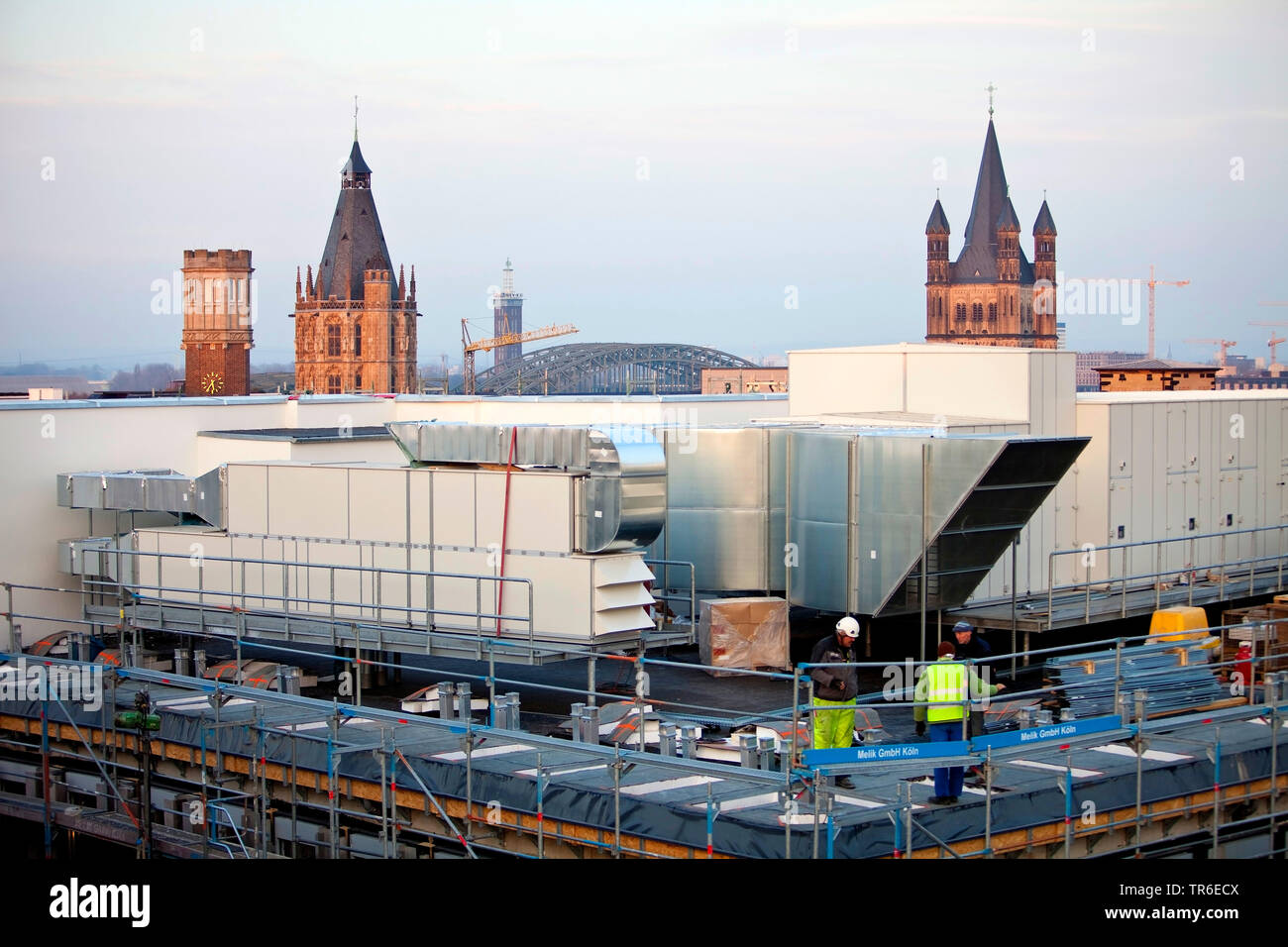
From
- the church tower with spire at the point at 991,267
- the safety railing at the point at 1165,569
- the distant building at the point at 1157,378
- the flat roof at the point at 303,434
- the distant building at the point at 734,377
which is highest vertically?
the church tower with spire at the point at 991,267

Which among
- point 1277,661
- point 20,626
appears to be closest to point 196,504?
point 20,626

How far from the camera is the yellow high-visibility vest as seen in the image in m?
14.4

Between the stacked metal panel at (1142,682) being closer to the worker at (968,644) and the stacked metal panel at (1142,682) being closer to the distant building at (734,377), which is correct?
the worker at (968,644)

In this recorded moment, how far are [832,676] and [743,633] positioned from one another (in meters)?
9.86

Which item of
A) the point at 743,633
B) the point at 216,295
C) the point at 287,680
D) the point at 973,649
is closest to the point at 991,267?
the point at 216,295

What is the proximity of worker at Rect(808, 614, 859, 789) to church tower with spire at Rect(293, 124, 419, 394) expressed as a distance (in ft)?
462

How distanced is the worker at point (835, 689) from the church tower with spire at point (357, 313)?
14090cm

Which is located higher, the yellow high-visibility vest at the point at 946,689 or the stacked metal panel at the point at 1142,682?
the yellow high-visibility vest at the point at 946,689

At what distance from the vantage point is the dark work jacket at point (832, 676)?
1433cm

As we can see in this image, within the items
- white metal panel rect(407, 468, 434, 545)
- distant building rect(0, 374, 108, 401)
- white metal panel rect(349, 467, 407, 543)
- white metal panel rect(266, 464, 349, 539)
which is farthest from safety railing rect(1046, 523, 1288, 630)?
distant building rect(0, 374, 108, 401)

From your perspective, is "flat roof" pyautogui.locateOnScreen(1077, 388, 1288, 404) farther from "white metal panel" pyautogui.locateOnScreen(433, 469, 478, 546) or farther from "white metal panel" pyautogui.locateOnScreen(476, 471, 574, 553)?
"white metal panel" pyautogui.locateOnScreen(433, 469, 478, 546)

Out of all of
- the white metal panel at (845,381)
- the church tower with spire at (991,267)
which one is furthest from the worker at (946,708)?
the church tower with spire at (991,267)

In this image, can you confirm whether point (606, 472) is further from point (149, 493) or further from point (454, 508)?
point (149, 493)

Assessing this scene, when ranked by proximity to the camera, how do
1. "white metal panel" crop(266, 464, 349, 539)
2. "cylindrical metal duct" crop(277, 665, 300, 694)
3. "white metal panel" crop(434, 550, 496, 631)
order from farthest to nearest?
1. "white metal panel" crop(266, 464, 349, 539)
2. "white metal panel" crop(434, 550, 496, 631)
3. "cylindrical metal duct" crop(277, 665, 300, 694)
